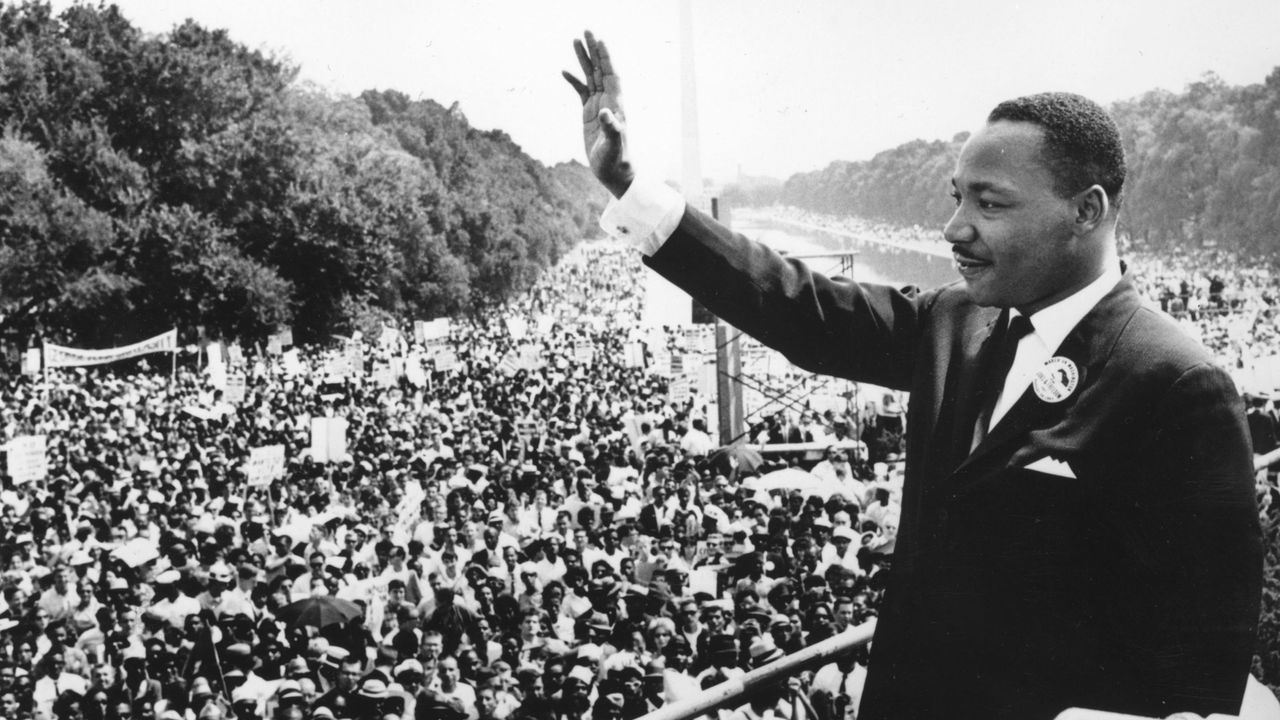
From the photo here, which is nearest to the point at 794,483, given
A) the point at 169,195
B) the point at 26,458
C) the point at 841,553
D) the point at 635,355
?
the point at 841,553

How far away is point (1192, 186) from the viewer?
140 ft

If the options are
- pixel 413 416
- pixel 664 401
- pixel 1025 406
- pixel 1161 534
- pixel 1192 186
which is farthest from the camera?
pixel 1192 186

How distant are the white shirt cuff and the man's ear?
0.50 meters

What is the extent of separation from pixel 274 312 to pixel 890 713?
3067cm

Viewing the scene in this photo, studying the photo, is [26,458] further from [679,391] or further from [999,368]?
[999,368]

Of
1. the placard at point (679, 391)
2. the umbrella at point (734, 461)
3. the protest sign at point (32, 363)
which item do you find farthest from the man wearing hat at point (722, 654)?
the protest sign at point (32, 363)

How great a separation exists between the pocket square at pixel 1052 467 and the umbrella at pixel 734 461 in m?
11.9

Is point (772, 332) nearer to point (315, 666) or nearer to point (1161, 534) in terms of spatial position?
point (1161, 534)

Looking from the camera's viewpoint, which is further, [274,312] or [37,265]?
[274,312]

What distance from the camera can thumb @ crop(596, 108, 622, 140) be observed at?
148 centimetres

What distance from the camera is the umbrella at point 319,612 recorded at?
766cm

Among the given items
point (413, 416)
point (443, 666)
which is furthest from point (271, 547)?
point (413, 416)

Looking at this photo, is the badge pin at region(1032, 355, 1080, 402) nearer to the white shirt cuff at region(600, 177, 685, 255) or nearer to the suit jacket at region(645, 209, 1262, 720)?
the suit jacket at region(645, 209, 1262, 720)

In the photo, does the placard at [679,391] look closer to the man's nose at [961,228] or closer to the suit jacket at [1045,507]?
the suit jacket at [1045,507]
